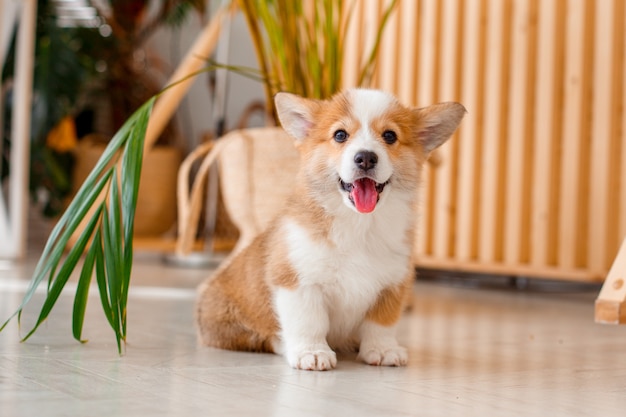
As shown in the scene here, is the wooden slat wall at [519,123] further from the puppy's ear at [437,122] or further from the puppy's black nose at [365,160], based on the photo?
the puppy's black nose at [365,160]

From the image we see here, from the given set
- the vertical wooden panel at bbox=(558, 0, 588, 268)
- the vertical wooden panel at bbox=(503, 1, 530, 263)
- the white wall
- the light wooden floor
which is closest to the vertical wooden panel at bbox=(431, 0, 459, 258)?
the vertical wooden panel at bbox=(503, 1, 530, 263)

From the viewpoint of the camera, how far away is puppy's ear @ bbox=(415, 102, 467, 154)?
4.82 ft

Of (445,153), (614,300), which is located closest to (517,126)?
(445,153)

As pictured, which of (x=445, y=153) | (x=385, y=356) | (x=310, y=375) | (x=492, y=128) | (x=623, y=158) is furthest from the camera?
(x=445, y=153)

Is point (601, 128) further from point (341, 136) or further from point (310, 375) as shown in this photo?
point (310, 375)

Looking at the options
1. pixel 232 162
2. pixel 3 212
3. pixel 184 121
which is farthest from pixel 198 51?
pixel 184 121

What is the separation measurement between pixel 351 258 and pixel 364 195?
0.11m

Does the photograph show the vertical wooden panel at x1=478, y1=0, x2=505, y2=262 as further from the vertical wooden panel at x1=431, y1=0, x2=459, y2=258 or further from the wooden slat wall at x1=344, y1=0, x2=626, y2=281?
the vertical wooden panel at x1=431, y1=0, x2=459, y2=258

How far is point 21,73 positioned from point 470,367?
2682mm

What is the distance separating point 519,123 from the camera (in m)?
2.87

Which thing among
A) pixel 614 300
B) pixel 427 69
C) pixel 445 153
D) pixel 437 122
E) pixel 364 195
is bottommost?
pixel 614 300

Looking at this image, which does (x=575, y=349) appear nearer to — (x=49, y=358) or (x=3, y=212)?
(x=49, y=358)

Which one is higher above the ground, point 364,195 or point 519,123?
point 519,123

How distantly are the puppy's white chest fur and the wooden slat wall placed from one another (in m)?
A: 1.16
